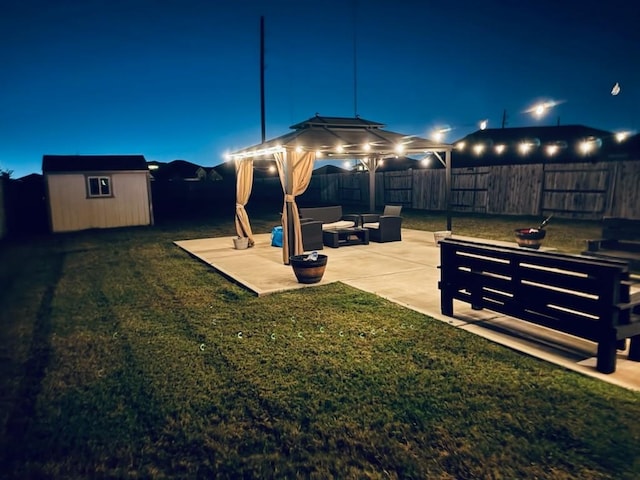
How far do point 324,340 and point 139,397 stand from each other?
186 centimetres

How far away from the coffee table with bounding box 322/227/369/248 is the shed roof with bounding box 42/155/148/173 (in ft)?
33.6

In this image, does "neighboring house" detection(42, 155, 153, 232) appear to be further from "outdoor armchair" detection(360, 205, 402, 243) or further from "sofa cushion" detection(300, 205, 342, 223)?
"outdoor armchair" detection(360, 205, 402, 243)

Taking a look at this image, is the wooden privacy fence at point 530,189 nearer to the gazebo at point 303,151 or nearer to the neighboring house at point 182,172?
the gazebo at point 303,151

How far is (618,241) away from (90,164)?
57.5 feet

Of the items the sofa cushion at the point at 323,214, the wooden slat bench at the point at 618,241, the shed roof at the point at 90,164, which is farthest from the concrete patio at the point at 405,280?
the shed roof at the point at 90,164

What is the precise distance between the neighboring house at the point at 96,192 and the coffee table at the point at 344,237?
33.2ft

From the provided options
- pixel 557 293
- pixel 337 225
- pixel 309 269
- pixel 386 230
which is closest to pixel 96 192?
pixel 337 225

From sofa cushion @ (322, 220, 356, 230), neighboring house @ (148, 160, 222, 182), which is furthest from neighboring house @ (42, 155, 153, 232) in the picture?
neighboring house @ (148, 160, 222, 182)

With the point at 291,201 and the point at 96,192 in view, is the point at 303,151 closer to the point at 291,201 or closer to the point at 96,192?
the point at 291,201

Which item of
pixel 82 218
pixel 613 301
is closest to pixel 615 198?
pixel 613 301

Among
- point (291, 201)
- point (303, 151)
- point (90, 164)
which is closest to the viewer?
point (291, 201)

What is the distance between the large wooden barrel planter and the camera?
20.9 feet

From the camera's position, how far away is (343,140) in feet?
32.4

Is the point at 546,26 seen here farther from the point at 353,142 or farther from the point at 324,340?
the point at 324,340
